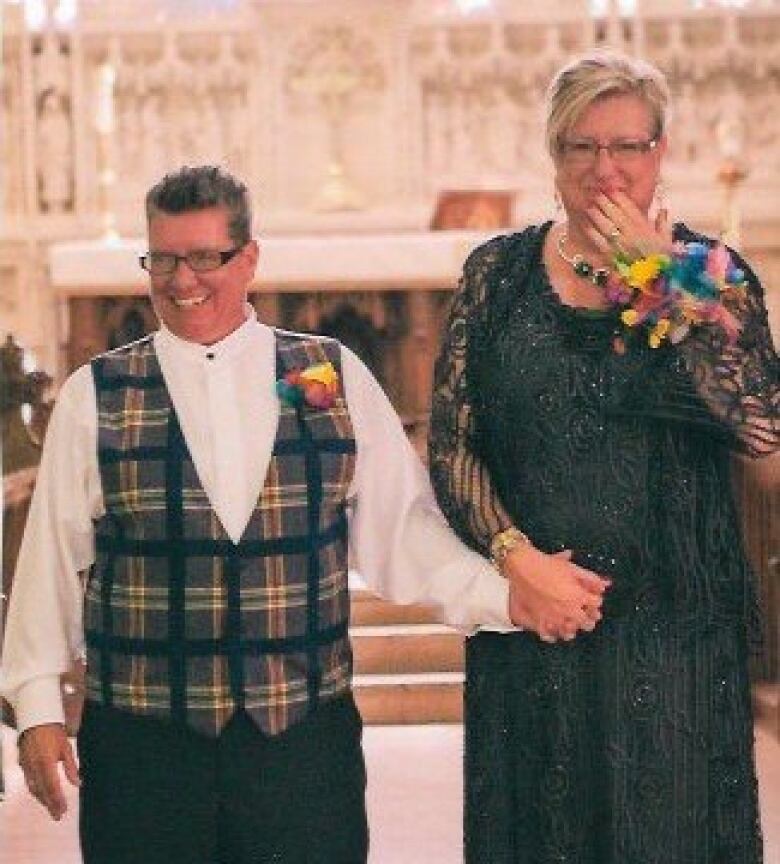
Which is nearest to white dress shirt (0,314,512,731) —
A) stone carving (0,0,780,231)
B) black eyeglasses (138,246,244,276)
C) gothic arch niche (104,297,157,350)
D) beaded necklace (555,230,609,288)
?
black eyeglasses (138,246,244,276)

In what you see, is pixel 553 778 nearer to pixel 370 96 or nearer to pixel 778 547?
pixel 778 547

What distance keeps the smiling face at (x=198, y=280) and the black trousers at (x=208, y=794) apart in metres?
0.52

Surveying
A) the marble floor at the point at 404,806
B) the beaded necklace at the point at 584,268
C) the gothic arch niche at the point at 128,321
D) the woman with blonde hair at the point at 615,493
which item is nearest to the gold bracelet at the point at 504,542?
the woman with blonde hair at the point at 615,493

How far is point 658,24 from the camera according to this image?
348 inches

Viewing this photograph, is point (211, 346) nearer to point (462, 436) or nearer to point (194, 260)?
point (194, 260)

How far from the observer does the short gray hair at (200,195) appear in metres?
2.66

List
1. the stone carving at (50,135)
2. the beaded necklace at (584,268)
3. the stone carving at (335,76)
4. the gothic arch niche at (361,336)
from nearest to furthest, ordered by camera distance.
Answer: the beaded necklace at (584,268), the gothic arch niche at (361,336), the stone carving at (335,76), the stone carving at (50,135)

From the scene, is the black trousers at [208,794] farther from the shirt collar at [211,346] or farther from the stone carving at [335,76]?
the stone carving at [335,76]

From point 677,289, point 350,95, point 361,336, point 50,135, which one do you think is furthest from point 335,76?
point 677,289

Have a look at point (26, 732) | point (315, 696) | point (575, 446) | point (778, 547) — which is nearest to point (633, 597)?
point (575, 446)

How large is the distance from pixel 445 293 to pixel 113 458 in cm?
496

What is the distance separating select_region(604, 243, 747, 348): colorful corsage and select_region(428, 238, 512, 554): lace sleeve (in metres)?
0.22

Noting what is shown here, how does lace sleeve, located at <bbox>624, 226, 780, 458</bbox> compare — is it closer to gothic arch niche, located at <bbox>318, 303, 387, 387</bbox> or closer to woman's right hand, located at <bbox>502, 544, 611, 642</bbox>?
woman's right hand, located at <bbox>502, 544, 611, 642</bbox>

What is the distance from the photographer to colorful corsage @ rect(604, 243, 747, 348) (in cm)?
271
